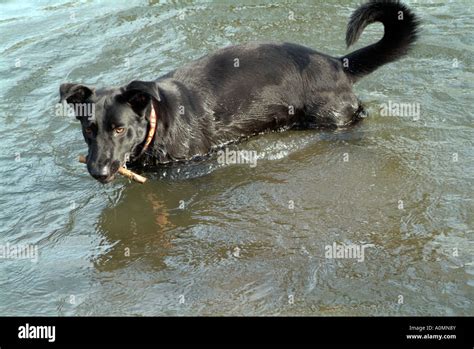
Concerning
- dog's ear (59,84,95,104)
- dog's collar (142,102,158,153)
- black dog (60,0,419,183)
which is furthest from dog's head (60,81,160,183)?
black dog (60,0,419,183)

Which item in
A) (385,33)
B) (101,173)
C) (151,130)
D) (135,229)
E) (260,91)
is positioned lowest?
(135,229)

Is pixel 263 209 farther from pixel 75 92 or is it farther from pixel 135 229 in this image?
pixel 75 92

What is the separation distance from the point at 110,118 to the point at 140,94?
1.13 ft

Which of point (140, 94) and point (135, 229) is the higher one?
point (140, 94)

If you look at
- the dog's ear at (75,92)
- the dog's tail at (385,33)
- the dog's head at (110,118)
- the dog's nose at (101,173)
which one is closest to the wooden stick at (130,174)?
the dog's head at (110,118)

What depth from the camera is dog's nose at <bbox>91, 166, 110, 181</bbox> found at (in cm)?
523

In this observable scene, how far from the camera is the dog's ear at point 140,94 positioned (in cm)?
528

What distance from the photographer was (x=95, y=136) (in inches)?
212

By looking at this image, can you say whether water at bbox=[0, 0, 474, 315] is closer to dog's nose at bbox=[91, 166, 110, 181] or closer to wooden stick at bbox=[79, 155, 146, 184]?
wooden stick at bbox=[79, 155, 146, 184]

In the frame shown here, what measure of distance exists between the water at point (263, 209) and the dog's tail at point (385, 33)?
0.64 meters

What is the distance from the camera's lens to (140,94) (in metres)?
5.51

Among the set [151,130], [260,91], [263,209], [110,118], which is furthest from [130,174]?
[260,91]
